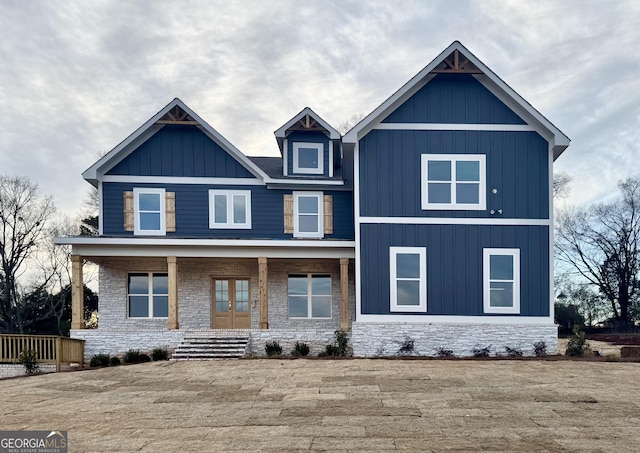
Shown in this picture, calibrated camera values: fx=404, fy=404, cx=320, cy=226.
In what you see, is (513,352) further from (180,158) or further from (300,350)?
(180,158)

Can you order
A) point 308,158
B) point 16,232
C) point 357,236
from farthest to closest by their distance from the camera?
1. point 16,232
2. point 308,158
3. point 357,236

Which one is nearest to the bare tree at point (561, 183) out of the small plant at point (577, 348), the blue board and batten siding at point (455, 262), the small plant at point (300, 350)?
the blue board and batten siding at point (455, 262)

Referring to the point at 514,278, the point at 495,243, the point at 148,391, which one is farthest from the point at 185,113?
the point at 514,278

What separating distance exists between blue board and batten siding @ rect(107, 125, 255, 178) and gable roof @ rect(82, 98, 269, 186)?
17 cm

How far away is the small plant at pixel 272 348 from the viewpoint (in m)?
13.1

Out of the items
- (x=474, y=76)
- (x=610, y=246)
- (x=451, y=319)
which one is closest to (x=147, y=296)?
(x=451, y=319)

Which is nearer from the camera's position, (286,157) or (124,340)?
(124,340)

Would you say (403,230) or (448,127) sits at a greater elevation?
(448,127)

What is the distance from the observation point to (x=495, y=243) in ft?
43.1

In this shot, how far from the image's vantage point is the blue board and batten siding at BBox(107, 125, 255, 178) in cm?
1534

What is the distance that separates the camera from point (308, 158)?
1642 cm

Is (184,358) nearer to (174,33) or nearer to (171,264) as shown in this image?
(171,264)

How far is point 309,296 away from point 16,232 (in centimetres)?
2144

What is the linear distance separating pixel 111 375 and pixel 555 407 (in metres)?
10.3
